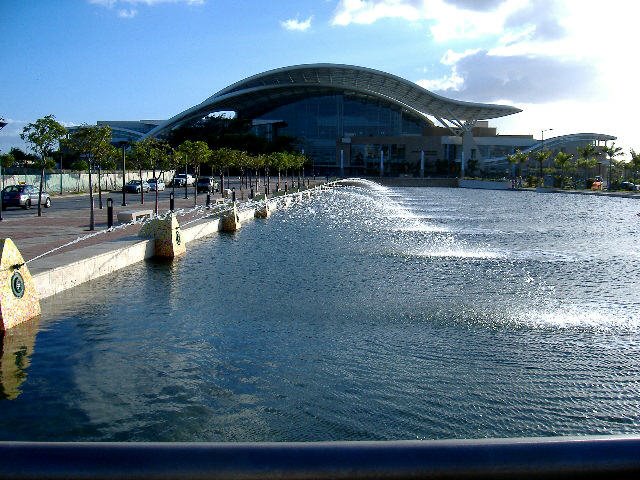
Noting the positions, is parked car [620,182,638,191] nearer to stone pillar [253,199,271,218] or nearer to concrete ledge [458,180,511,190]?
concrete ledge [458,180,511,190]

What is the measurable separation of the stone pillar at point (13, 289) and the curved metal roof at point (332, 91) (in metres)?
101

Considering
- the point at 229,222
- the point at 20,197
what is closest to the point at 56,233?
the point at 229,222

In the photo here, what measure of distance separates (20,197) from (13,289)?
25.9 metres

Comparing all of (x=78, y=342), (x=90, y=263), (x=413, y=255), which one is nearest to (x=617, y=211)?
(x=413, y=255)

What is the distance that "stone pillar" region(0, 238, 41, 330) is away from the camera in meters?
10.2

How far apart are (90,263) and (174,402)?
8.12 meters

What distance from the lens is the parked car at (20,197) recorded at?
112 ft

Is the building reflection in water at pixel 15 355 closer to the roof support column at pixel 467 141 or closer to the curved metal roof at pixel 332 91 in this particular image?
the curved metal roof at pixel 332 91

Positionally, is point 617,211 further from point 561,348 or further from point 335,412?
point 335,412

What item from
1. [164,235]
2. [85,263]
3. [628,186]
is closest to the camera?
[85,263]

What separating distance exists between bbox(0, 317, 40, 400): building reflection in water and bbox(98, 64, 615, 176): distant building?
105m

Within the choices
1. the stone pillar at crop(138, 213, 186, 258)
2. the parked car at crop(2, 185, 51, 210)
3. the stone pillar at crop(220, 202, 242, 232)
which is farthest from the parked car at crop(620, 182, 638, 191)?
the stone pillar at crop(138, 213, 186, 258)

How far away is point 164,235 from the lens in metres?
18.8

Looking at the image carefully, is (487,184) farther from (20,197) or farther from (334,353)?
(334,353)
